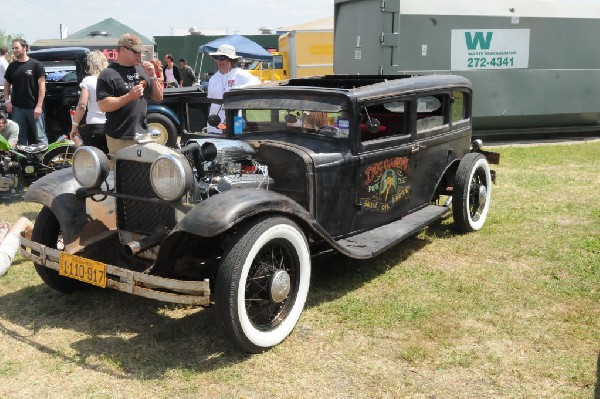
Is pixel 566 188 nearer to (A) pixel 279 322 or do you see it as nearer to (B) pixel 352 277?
(B) pixel 352 277

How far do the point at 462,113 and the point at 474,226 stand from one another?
1.04 metres

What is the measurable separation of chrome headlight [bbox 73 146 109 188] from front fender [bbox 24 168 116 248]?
6.3 inches

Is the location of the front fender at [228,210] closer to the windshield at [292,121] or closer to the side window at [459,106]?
the windshield at [292,121]

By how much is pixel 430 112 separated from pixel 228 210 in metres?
2.56

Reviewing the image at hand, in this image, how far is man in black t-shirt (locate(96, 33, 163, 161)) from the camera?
473 cm

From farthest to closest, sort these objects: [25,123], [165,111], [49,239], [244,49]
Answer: [244,49] → [165,111] → [25,123] → [49,239]

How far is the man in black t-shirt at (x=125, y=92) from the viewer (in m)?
4.73

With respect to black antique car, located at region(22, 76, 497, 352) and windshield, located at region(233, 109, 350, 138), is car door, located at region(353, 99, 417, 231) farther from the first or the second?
windshield, located at region(233, 109, 350, 138)

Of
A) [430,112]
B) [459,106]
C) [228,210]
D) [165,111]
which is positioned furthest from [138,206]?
[165,111]

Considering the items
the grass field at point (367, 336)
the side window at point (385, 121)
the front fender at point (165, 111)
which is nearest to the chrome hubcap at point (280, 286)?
the grass field at point (367, 336)

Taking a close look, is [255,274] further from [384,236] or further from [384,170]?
[384,170]

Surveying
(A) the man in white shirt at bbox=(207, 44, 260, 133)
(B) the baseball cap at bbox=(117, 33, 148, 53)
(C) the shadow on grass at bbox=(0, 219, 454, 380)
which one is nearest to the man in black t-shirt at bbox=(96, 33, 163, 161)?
(B) the baseball cap at bbox=(117, 33, 148, 53)

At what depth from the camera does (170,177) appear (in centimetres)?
322

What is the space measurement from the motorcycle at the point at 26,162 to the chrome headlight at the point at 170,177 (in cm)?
366
